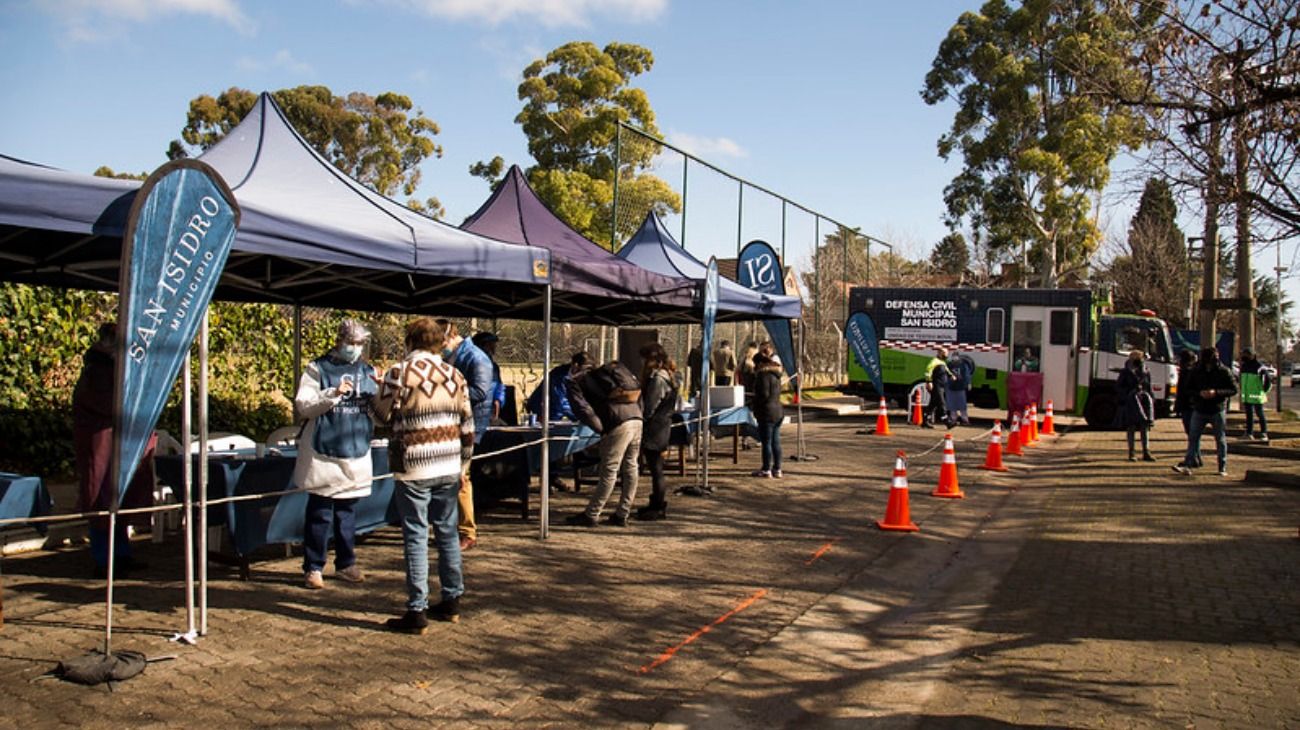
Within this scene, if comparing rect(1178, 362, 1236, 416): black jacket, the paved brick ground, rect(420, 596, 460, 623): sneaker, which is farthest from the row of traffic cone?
rect(420, 596, 460, 623): sneaker

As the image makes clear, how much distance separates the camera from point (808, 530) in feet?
30.6

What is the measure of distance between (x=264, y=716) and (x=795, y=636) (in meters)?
3.07

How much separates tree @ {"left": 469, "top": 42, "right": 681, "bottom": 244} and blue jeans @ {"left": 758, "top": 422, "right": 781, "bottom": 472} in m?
25.5

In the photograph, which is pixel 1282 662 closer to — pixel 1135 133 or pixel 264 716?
pixel 264 716

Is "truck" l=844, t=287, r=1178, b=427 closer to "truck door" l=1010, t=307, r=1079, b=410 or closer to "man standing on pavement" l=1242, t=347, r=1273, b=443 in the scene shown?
"truck door" l=1010, t=307, r=1079, b=410

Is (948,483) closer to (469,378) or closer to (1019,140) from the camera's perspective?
(469,378)

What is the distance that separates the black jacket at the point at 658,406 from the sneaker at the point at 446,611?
11.9 feet

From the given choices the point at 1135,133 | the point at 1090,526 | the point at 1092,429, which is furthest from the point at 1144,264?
the point at 1090,526

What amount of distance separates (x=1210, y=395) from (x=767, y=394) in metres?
6.31

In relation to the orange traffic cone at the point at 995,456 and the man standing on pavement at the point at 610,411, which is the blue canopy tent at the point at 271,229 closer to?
the man standing on pavement at the point at 610,411

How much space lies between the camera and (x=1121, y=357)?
21.8 meters

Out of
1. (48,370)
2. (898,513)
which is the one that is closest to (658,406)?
(898,513)

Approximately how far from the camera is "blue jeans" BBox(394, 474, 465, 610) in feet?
18.0

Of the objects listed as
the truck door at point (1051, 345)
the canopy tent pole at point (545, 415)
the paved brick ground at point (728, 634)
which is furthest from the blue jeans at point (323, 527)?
the truck door at point (1051, 345)
